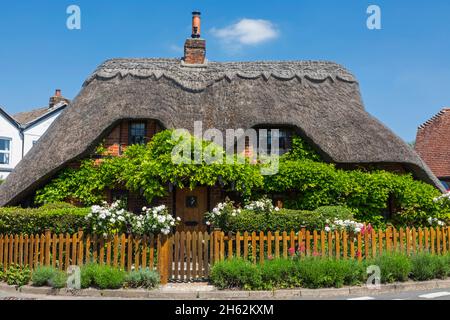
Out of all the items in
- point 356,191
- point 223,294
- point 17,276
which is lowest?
point 223,294

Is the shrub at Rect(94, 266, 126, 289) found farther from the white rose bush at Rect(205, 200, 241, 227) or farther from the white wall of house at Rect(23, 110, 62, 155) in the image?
the white wall of house at Rect(23, 110, 62, 155)

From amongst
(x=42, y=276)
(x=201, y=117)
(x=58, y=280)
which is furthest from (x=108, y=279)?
(x=201, y=117)

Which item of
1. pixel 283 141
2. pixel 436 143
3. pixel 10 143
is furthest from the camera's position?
pixel 10 143

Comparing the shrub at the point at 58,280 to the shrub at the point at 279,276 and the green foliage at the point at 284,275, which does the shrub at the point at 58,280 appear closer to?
the green foliage at the point at 284,275

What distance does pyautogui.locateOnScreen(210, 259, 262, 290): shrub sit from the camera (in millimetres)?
8852

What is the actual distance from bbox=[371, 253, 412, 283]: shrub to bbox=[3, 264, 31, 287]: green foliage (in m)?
7.90

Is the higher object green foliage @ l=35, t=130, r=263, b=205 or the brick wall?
the brick wall

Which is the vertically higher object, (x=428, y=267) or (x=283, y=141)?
(x=283, y=141)

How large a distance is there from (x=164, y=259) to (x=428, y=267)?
6.04 m

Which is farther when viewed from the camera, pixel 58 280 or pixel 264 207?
pixel 264 207

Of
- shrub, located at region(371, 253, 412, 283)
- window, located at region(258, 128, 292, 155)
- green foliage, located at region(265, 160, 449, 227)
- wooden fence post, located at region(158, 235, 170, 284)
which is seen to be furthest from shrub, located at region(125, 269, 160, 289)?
window, located at region(258, 128, 292, 155)

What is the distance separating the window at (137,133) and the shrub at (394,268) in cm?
881

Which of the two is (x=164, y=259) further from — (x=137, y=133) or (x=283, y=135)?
(x=283, y=135)

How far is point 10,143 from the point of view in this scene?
28.7 m
